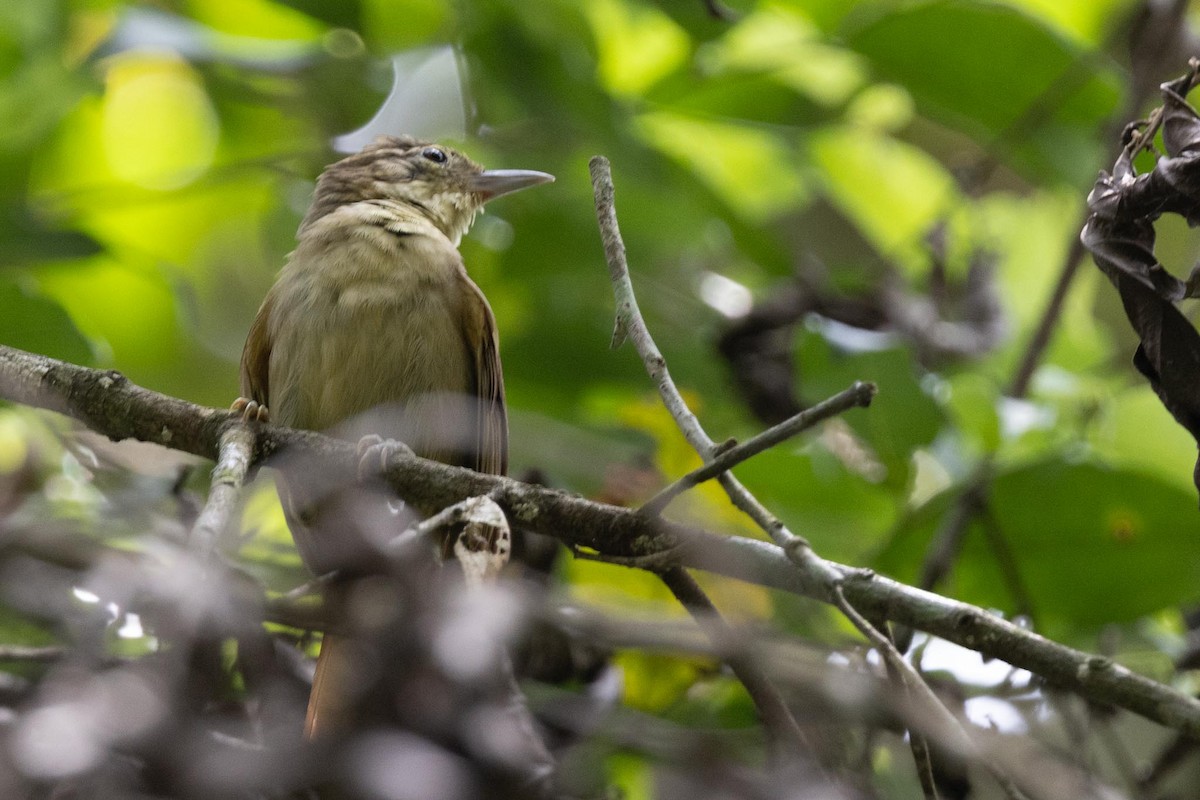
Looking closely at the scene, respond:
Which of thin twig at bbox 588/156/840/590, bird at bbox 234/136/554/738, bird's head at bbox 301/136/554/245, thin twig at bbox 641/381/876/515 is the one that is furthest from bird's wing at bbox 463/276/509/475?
thin twig at bbox 641/381/876/515

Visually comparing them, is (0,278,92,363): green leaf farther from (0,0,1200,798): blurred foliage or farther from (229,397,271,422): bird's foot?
(229,397,271,422): bird's foot

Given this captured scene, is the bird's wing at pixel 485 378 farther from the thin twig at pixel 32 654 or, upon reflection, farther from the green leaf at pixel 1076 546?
the thin twig at pixel 32 654

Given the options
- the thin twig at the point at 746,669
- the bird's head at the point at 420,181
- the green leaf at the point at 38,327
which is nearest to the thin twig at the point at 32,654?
the green leaf at the point at 38,327

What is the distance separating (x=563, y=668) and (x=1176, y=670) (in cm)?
163

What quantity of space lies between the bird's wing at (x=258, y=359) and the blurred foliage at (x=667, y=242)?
312 mm

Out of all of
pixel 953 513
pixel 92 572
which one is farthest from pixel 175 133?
pixel 953 513

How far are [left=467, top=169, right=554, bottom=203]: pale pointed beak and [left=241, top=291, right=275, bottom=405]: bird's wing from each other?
0.87 m

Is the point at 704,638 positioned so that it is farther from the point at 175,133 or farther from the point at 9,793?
the point at 175,133

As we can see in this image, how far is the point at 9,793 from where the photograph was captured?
6.60 ft

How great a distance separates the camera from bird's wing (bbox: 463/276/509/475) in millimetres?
3572

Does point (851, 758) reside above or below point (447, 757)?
below

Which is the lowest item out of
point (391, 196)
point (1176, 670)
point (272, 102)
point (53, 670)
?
point (1176, 670)

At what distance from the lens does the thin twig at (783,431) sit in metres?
1.75

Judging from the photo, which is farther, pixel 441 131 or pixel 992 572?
pixel 441 131
